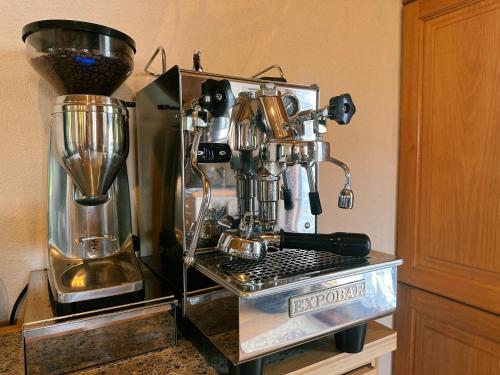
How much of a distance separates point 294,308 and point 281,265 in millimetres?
85

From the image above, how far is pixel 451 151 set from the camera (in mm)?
1079

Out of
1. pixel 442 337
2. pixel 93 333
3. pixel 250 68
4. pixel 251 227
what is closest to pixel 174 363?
pixel 93 333

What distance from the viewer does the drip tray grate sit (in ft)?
1.62

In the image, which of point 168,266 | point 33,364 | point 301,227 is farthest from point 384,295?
point 33,364

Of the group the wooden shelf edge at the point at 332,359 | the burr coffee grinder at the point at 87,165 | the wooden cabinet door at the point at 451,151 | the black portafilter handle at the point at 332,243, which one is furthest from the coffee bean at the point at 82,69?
the wooden cabinet door at the point at 451,151

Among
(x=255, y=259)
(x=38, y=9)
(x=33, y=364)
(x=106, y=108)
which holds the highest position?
(x=38, y=9)

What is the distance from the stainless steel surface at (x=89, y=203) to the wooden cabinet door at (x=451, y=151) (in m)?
0.93

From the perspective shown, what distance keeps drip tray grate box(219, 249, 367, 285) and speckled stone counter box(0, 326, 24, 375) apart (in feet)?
1.04

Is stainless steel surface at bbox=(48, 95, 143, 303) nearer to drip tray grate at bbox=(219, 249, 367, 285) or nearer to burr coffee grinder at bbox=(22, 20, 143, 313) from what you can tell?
burr coffee grinder at bbox=(22, 20, 143, 313)

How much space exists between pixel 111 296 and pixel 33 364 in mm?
125

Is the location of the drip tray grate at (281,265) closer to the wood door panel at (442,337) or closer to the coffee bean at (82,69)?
the coffee bean at (82,69)

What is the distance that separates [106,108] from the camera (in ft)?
1.76

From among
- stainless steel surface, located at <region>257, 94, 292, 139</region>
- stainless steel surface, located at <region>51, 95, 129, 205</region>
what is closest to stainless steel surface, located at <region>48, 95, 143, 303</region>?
stainless steel surface, located at <region>51, 95, 129, 205</region>

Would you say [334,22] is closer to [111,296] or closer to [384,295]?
[384,295]
